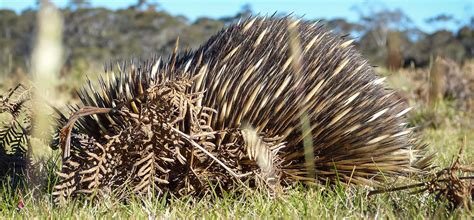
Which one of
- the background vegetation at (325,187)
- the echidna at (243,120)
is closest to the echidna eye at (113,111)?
the echidna at (243,120)

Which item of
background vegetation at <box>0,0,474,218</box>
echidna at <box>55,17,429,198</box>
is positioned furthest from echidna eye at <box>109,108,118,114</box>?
background vegetation at <box>0,0,474,218</box>

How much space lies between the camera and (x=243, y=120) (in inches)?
130

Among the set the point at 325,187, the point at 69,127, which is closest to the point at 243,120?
the point at 325,187

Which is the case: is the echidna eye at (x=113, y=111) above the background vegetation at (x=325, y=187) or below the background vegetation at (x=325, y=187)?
above

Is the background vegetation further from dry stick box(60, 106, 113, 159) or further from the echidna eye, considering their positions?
the echidna eye

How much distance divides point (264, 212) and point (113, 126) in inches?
36.2

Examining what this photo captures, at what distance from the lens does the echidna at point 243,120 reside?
2.96 m

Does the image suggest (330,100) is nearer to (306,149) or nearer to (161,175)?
(306,149)

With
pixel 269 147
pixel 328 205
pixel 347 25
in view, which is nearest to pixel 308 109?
pixel 269 147

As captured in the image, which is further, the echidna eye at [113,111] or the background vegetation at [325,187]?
the echidna eye at [113,111]

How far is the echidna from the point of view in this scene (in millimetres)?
2957

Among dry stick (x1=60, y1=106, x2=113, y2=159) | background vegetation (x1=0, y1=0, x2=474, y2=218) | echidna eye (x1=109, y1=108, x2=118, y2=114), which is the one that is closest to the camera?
background vegetation (x1=0, y1=0, x2=474, y2=218)

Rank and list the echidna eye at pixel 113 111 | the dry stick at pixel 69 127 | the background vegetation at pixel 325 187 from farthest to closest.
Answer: the echidna eye at pixel 113 111 → the dry stick at pixel 69 127 → the background vegetation at pixel 325 187

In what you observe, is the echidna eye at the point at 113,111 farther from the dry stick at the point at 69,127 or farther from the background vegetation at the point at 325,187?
the background vegetation at the point at 325,187
